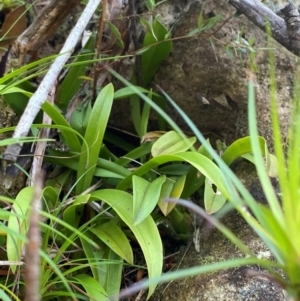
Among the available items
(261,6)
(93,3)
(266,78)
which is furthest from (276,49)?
(93,3)

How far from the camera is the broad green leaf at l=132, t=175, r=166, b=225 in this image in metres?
0.92

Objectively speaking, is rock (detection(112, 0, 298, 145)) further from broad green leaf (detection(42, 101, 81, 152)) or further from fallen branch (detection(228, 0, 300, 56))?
broad green leaf (detection(42, 101, 81, 152))

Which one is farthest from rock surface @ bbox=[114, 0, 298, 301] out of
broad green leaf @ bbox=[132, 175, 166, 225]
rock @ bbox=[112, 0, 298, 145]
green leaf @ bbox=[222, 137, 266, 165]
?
broad green leaf @ bbox=[132, 175, 166, 225]

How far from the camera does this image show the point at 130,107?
139cm

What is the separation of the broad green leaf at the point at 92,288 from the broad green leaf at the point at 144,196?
0.15 metres

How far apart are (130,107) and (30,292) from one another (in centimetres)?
110

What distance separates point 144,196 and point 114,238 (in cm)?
13

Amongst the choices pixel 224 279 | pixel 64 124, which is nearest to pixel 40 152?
pixel 64 124

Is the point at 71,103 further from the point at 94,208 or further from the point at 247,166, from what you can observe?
the point at 247,166

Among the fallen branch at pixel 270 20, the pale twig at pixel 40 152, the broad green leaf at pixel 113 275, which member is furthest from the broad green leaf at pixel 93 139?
the fallen branch at pixel 270 20

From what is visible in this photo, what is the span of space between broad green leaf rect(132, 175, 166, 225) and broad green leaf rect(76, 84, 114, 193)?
0.48ft

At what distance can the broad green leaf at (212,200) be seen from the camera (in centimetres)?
98

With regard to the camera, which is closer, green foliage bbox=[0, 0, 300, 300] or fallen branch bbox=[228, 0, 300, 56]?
green foliage bbox=[0, 0, 300, 300]

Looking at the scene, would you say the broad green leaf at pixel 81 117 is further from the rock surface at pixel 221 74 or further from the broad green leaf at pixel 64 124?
the rock surface at pixel 221 74
